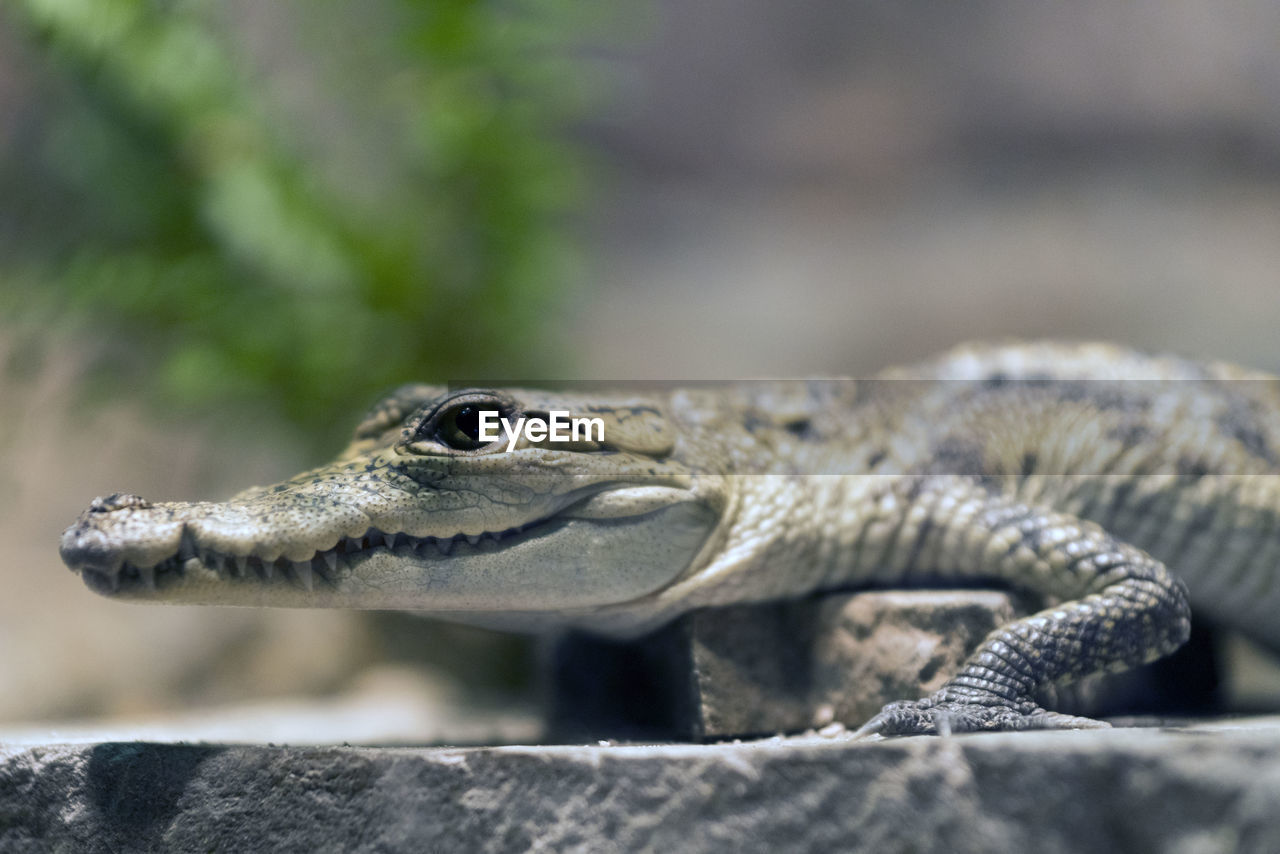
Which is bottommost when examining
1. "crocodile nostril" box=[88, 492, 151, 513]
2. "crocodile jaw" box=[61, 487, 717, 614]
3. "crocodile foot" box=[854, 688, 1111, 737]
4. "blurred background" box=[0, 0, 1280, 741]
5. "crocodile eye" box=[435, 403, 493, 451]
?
"crocodile foot" box=[854, 688, 1111, 737]

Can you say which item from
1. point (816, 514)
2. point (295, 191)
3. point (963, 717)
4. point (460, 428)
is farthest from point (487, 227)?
point (963, 717)

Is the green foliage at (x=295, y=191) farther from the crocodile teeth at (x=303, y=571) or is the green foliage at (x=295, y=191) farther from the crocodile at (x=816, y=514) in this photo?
the crocodile teeth at (x=303, y=571)

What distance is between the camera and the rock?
228cm

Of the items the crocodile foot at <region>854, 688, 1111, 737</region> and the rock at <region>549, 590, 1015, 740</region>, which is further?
the rock at <region>549, 590, 1015, 740</region>

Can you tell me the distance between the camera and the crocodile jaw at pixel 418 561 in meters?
1.89

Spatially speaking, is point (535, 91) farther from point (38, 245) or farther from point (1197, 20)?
point (1197, 20)

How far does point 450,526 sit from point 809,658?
97 cm

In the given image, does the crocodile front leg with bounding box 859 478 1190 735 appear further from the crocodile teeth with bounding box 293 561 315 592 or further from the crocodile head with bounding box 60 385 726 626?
the crocodile teeth with bounding box 293 561 315 592

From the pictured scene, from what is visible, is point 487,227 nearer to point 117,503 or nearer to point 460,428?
point 460,428

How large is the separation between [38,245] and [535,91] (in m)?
2.49

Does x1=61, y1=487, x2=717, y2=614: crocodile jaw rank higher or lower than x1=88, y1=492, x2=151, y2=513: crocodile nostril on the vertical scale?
lower

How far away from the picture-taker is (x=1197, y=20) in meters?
6.54

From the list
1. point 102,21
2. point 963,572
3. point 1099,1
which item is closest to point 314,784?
point 963,572

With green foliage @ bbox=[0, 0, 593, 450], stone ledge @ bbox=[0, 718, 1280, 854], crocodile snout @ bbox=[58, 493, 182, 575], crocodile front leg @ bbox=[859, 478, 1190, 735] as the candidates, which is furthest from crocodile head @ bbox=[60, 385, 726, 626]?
green foliage @ bbox=[0, 0, 593, 450]
